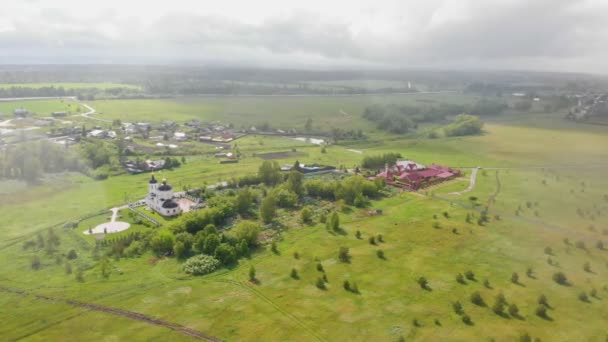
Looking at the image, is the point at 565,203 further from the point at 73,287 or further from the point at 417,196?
the point at 73,287

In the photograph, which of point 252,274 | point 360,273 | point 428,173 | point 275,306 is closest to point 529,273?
point 360,273

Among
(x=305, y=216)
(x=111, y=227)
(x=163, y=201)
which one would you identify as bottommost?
(x=111, y=227)

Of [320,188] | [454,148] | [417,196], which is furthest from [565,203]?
[454,148]

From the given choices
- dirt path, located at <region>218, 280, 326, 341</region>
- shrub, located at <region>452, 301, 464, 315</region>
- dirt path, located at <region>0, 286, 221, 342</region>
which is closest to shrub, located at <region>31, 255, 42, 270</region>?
dirt path, located at <region>0, 286, 221, 342</region>

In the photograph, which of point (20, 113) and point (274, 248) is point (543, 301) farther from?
point (20, 113)

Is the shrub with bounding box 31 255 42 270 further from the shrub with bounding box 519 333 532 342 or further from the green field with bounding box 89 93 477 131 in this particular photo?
the green field with bounding box 89 93 477 131
